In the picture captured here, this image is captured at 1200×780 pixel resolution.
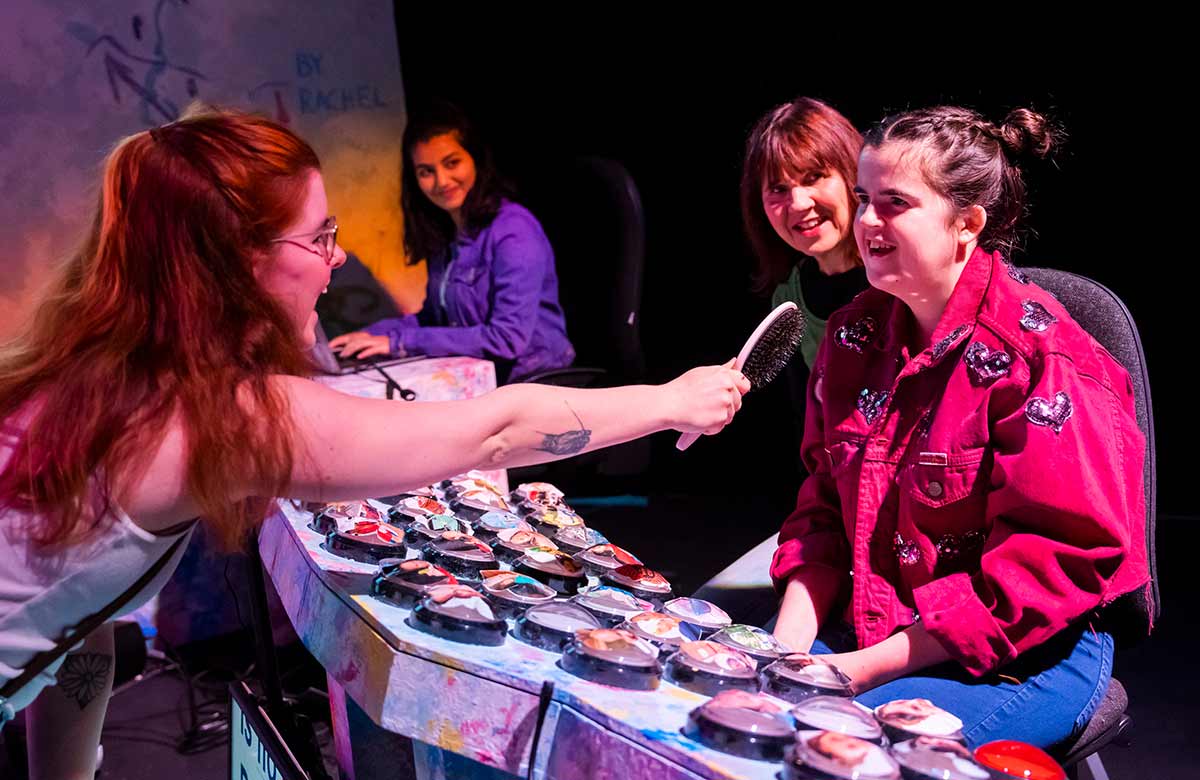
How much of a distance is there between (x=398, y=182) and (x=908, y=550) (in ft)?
9.23

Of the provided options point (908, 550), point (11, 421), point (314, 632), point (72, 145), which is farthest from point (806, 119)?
point (72, 145)

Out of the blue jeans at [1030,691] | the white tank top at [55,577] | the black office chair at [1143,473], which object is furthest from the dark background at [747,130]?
the white tank top at [55,577]

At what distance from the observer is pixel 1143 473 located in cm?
138

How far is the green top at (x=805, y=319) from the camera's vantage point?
2.19m

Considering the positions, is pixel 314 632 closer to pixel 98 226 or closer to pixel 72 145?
pixel 98 226

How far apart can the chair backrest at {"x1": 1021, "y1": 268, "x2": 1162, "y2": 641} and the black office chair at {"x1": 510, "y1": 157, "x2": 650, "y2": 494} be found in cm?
181

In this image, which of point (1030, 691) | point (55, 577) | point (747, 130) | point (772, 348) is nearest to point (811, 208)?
point (772, 348)

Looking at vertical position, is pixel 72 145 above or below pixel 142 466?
above

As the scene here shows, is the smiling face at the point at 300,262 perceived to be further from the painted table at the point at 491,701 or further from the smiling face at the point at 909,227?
the smiling face at the point at 909,227

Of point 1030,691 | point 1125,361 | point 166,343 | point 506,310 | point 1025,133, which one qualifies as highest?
point 1025,133

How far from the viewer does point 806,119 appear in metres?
2.04

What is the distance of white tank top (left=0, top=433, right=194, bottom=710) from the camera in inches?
43.8

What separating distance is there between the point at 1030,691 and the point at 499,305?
2264mm

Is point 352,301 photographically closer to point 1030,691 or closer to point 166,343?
point 166,343
